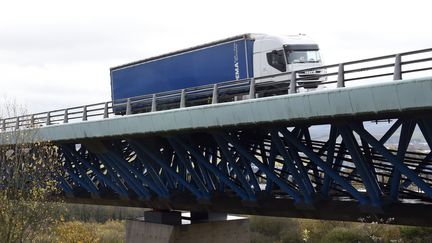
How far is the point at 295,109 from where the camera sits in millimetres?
16312

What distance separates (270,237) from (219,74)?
26.3 metres

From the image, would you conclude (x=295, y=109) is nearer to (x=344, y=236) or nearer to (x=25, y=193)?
(x=25, y=193)

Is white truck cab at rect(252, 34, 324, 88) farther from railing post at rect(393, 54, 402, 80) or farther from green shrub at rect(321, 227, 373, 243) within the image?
green shrub at rect(321, 227, 373, 243)

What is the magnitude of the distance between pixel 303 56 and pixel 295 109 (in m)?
10.3

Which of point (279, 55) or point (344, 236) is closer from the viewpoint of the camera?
point (279, 55)

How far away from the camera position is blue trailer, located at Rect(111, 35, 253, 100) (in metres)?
25.7

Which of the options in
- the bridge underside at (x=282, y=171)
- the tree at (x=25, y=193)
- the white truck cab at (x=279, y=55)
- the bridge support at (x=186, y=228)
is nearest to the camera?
the bridge underside at (x=282, y=171)

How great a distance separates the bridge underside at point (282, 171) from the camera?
16.6 meters

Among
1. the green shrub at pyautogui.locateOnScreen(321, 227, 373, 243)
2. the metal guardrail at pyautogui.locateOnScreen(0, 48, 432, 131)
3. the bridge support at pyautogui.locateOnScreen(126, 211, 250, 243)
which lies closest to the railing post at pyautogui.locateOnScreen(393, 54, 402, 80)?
the metal guardrail at pyautogui.locateOnScreen(0, 48, 432, 131)

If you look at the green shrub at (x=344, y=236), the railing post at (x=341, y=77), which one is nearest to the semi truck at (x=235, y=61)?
the railing post at (x=341, y=77)

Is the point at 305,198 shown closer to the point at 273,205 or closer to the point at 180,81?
the point at 273,205

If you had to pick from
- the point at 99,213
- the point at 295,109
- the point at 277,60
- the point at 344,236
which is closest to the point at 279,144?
the point at 295,109

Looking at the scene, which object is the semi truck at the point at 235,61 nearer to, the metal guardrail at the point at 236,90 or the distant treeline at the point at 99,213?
the metal guardrail at the point at 236,90

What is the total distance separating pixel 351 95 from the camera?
1474cm
